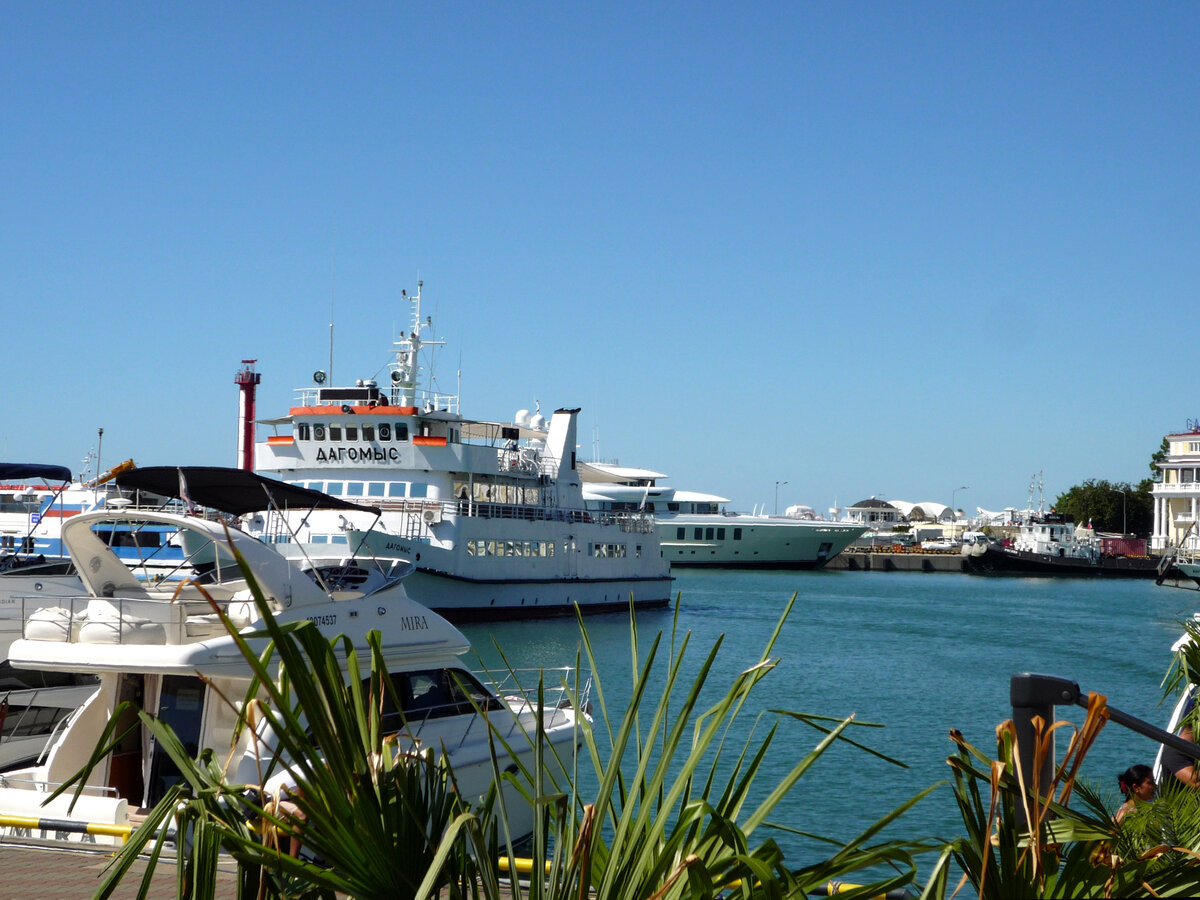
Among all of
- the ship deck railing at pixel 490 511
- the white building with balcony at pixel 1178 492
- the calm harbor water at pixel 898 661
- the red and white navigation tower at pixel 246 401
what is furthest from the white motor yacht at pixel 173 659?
the white building with balcony at pixel 1178 492

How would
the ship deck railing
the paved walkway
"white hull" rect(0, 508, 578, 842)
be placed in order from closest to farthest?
the paved walkway < "white hull" rect(0, 508, 578, 842) < the ship deck railing

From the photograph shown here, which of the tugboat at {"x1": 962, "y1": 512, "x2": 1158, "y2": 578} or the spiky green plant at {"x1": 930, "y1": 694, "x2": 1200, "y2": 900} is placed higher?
the spiky green plant at {"x1": 930, "y1": 694, "x2": 1200, "y2": 900}

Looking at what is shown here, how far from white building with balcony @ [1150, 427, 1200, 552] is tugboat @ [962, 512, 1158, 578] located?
2390 mm

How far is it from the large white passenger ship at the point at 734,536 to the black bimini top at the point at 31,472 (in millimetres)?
46531

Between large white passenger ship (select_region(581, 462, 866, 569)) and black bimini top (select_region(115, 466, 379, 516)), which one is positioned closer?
black bimini top (select_region(115, 466, 379, 516))

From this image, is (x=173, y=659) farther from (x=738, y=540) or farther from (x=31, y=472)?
(x=738, y=540)

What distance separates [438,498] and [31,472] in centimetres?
1112

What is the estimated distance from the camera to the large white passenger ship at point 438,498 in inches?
1305

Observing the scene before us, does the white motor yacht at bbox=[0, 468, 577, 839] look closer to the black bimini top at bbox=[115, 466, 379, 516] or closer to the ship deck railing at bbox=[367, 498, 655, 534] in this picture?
the black bimini top at bbox=[115, 466, 379, 516]

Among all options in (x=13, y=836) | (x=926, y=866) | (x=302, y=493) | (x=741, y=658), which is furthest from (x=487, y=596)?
(x=13, y=836)

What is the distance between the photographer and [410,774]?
3.08 m

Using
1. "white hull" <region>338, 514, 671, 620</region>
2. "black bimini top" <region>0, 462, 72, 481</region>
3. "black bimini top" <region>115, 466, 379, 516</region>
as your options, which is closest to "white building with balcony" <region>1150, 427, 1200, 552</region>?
"white hull" <region>338, 514, 671, 620</region>

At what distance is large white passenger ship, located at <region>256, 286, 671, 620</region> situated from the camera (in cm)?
3316

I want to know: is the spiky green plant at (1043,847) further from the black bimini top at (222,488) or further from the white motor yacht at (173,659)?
the black bimini top at (222,488)
